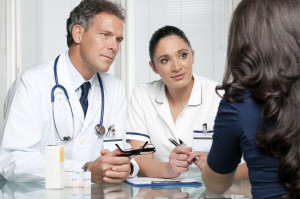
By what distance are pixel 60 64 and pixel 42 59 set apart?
2.05m

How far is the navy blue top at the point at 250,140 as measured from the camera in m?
0.97

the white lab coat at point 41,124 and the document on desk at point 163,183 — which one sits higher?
the white lab coat at point 41,124

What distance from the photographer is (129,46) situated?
392cm

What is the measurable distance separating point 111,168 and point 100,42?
0.82 meters

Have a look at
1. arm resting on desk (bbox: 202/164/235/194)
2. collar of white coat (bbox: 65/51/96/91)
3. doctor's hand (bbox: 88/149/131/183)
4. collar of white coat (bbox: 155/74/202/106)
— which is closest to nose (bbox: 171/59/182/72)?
collar of white coat (bbox: 155/74/202/106)

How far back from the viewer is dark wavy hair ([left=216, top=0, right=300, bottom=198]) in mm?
931

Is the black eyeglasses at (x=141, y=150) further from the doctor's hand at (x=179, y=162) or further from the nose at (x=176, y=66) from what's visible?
the nose at (x=176, y=66)

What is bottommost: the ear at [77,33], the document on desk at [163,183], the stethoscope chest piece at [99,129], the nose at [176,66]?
the document on desk at [163,183]

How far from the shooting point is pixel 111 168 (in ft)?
5.17

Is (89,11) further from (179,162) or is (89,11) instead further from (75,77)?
(179,162)

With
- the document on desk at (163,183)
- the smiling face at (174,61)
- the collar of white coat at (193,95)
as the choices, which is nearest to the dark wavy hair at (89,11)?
the smiling face at (174,61)

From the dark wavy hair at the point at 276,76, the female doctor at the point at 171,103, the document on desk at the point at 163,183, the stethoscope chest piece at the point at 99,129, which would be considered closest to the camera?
the dark wavy hair at the point at 276,76

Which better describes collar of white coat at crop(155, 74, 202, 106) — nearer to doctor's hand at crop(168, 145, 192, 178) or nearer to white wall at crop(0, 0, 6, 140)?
doctor's hand at crop(168, 145, 192, 178)

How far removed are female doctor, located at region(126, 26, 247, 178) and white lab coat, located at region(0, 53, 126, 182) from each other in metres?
0.15
